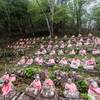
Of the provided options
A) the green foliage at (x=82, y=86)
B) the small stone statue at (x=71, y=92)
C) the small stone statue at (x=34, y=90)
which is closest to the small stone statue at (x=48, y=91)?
the small stone statue at (x=34, y=90)

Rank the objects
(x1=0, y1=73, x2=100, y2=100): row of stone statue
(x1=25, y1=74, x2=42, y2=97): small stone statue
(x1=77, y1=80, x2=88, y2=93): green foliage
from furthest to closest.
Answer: (x1=77, y1=80, x2=88, y2=93): green foliage → (x1=25, y1=74, x2=42, y2=97): small stone statue → (x1=0, y1=73, x2=100, y2=100): row of stone statue

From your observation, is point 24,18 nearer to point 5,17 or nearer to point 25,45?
point 5,17

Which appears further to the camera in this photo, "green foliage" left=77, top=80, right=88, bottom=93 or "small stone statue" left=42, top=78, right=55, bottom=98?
"green foliage" left=77, top=80, right=88, bottom=93

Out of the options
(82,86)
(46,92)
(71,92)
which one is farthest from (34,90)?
(82,86)

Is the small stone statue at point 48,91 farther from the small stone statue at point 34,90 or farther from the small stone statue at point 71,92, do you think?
the small stone statue at point 71,92

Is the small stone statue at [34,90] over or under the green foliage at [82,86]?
over

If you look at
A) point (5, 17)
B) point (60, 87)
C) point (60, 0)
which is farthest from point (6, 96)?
point (60, 0)

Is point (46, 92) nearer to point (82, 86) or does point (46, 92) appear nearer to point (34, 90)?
point (34, 90)

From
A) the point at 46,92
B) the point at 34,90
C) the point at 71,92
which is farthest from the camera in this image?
the point at 34,90

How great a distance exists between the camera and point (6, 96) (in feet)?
30.2

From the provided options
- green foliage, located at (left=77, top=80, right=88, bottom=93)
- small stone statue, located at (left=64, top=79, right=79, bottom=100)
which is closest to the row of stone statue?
small stone statue, located at (left=64, top=79, right=79, bottom=100)

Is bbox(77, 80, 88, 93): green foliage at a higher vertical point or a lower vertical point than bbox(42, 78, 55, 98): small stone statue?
lower

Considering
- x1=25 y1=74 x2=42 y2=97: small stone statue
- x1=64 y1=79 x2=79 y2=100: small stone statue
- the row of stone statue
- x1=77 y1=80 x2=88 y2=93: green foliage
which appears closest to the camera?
the row of stone statue

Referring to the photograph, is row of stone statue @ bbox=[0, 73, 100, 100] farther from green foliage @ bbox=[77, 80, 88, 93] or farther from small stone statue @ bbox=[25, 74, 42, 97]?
green foliage @ bbox=[77, 80, 88, 93]
